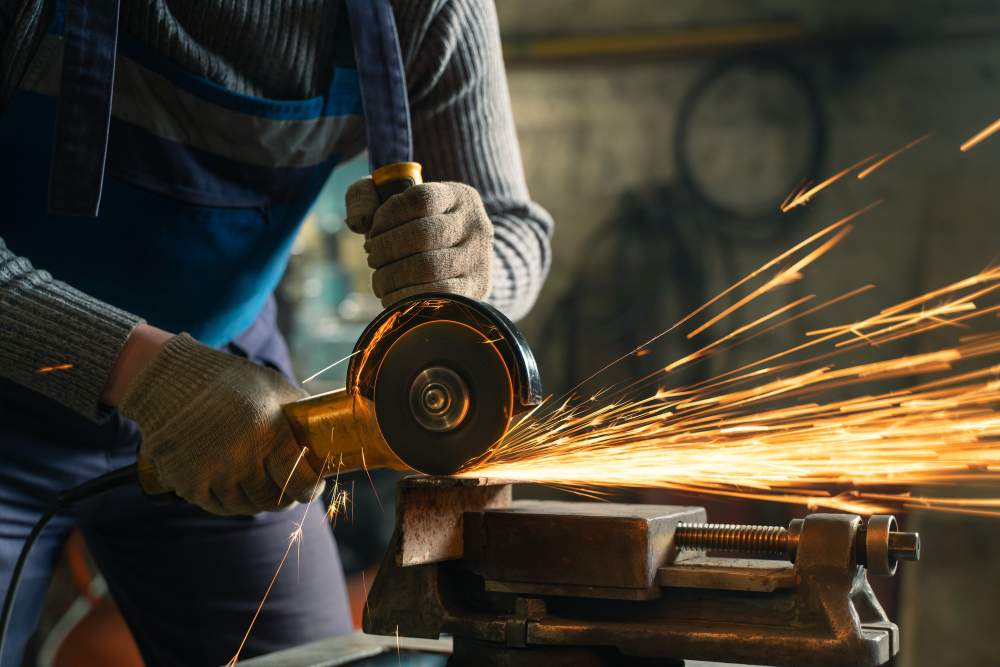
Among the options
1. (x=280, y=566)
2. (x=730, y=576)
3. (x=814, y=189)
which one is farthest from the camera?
(x=814, y=189)

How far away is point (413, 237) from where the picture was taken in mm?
1257

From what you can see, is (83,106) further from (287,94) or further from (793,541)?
(793,541)

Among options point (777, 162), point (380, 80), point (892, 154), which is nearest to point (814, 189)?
point (777, 162)

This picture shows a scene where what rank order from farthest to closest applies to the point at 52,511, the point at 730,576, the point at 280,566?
1. the point at 280,566
2. the point at 52,511
3. the point at 730,576

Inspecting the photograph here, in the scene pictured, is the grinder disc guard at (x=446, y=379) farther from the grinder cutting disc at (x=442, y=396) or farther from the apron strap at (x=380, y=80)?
the apron strap at (x=380, y=80)

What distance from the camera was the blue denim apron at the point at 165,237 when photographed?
136 cm

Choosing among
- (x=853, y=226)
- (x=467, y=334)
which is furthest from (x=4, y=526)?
(x=853, y=226)

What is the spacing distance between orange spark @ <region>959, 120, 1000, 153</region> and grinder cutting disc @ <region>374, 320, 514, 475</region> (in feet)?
14.0

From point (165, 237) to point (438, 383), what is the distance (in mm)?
748

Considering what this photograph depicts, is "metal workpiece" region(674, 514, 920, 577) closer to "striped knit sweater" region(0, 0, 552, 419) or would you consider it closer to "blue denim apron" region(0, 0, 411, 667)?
"striped knit sweater" region(0, 0, 552, 419)

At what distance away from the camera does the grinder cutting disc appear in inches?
41.9

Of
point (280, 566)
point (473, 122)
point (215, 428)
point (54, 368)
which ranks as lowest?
point (280, 566)

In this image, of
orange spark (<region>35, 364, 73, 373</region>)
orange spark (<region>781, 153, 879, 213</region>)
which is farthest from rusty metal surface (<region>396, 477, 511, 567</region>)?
orange spark (<region>781, 153, 879, 213</region>)

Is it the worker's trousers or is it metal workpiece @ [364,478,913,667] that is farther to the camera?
the worker's trousers
